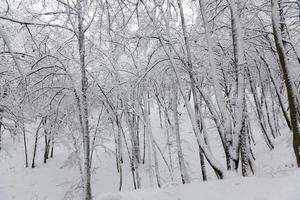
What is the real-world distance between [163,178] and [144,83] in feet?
41.8

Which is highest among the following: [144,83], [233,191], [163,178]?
[144,83]

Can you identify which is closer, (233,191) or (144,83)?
(233,191)

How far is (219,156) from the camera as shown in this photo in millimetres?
31188

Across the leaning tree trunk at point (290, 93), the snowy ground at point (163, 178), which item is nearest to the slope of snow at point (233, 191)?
the snowy ground at point (163, 178)

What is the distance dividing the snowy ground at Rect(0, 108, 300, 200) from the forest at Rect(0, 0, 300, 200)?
12 centimetres

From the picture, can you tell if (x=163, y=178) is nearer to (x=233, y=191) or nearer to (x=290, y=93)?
(x=290, y=93)

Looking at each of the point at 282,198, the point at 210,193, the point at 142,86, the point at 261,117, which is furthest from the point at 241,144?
the point at 261,117

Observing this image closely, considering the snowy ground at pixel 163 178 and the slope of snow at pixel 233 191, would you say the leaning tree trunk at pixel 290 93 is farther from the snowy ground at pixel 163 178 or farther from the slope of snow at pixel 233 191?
the slope of snow at pixel 233 191

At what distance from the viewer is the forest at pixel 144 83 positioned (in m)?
8.31

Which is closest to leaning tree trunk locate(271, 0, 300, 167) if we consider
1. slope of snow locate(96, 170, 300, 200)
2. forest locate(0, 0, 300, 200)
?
forest locate(0, 0, 300, 200)

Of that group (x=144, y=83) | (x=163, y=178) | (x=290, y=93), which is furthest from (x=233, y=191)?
(x=163, y=178)

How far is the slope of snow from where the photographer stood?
20.0ft

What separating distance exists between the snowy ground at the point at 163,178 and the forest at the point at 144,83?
0.12 m

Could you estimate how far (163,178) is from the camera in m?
26.0
